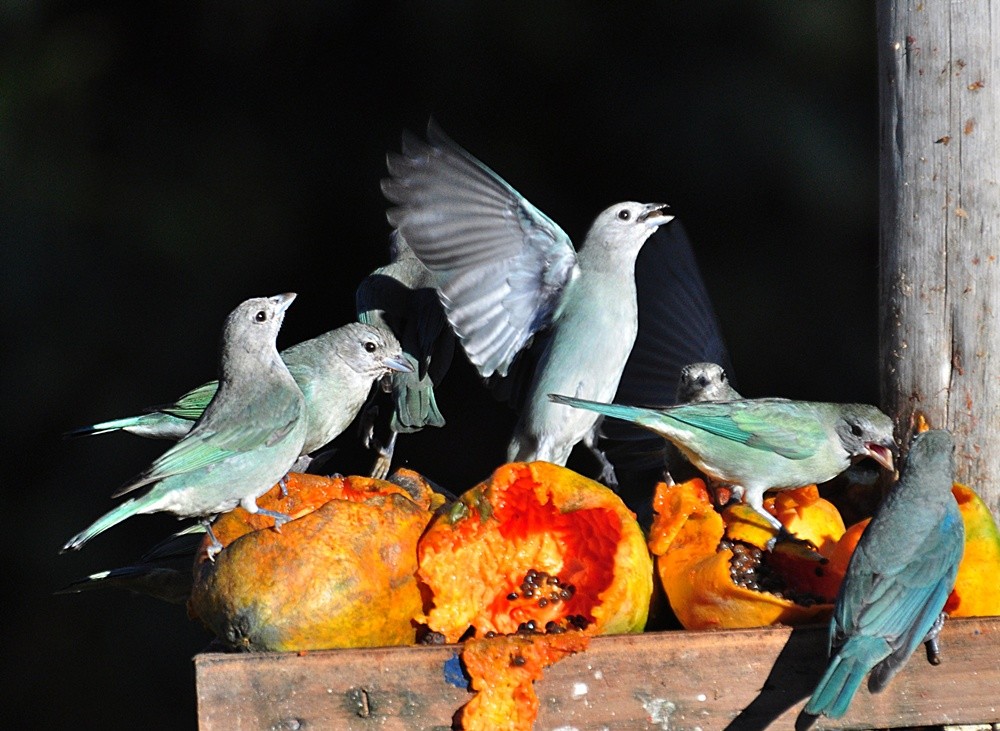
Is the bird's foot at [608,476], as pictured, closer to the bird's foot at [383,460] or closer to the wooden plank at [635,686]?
the bird's foot at [383,460]

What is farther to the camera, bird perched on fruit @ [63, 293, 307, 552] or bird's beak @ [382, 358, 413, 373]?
bird's beak @ [382, 358, 413, 373]

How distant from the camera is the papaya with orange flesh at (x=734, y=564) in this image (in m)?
2.40

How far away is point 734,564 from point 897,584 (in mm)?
358

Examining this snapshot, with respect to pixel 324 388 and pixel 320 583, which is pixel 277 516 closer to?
pixel 320 583

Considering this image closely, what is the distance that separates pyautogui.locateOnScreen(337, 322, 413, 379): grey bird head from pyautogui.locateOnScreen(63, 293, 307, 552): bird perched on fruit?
0.45 meters

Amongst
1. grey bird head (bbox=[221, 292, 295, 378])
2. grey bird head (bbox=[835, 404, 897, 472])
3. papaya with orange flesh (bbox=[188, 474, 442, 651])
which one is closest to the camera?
papaya with orange flesh (bbox=[188, 474, 442, 651])

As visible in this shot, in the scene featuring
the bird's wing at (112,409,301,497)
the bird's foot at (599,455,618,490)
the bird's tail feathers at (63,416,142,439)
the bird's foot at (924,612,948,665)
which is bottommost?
the bird's foot at (599,455,618,490)

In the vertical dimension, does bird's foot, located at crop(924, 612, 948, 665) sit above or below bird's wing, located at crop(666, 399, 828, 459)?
below

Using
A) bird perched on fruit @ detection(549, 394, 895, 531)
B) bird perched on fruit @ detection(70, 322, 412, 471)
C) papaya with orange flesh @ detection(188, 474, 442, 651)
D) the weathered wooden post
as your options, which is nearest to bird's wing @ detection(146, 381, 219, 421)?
bird perched on fruit @ detection(70, 322, 412, 471)

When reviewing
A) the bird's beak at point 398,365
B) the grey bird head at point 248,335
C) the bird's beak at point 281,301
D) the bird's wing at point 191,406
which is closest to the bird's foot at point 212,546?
the grey bird head at point 248,335

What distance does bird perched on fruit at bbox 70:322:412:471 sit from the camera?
3334 millimetres

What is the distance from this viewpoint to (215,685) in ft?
7.27

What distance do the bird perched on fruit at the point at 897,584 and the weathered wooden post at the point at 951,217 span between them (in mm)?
318

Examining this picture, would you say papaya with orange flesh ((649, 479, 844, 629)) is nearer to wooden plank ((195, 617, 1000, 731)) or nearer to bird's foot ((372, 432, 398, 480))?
wooden plank ((195, 617, 1000, 731))
